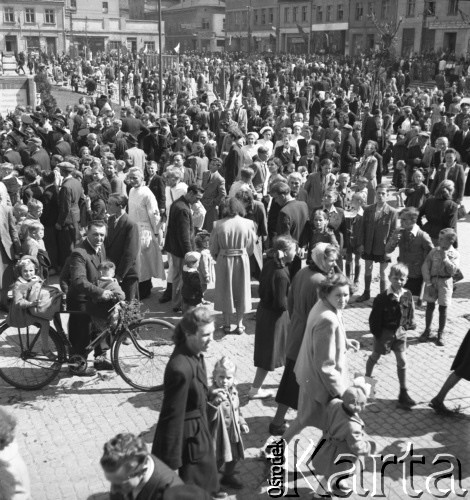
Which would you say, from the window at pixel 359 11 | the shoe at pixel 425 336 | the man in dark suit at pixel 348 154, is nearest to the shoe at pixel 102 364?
the shoe at pixel 425 336

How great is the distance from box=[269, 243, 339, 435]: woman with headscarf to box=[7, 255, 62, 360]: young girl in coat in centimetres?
245

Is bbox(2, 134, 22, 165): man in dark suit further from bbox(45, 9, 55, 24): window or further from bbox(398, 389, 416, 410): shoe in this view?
bbox(45, 9, 55, 24): window

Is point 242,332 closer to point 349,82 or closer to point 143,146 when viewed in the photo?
point 143,146

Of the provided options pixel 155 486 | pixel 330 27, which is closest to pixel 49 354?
pixel 155 486

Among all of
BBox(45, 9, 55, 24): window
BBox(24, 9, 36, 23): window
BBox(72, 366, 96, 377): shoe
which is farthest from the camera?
BBox(45, 9, 55, 24): window

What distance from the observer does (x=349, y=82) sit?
30406 millimetres

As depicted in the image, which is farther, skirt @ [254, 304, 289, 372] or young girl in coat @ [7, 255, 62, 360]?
young girl in coat @ [7, 255, 62, 360]

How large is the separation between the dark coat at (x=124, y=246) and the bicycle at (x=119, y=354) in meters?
1.11

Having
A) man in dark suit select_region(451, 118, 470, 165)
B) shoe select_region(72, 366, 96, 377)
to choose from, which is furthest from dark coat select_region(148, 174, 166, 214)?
man in dark suit select_region(451, 118, 470, 165)

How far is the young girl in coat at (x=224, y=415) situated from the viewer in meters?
4.64

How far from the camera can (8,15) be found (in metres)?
71.1

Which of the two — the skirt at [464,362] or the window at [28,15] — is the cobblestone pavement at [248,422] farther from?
the window at [28,15]

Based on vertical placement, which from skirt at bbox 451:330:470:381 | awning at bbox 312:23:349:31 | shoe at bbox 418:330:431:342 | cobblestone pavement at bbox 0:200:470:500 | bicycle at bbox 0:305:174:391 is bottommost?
cobblestone pavement at bbox 0:200:470:500

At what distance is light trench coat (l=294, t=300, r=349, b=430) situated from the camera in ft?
15.5
